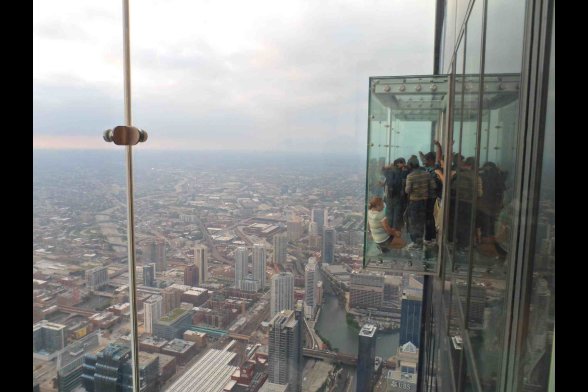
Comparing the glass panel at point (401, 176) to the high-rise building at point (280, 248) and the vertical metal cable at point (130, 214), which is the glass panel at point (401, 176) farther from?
the vertical metal cable at point (130, 214)

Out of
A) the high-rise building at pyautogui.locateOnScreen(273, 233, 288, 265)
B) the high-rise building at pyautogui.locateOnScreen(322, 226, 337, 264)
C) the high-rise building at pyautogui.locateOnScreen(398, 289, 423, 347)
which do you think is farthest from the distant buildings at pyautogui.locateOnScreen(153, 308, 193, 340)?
the high-rise building at pyautogui.locateOnScreen(398, 289, 423, 347)

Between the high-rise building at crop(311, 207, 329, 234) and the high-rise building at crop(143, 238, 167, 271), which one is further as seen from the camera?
the high-rise building at crop(311, 207, 329, 234)

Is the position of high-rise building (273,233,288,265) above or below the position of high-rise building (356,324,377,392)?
above

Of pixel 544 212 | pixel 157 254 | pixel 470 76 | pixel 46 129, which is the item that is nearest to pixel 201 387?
pixel 157 254

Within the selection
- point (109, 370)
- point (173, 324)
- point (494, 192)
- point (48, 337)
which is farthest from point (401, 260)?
point (48, 337)

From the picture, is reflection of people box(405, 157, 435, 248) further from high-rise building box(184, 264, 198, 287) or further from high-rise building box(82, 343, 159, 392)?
high-rise building box(82, 343, 159, 392)
